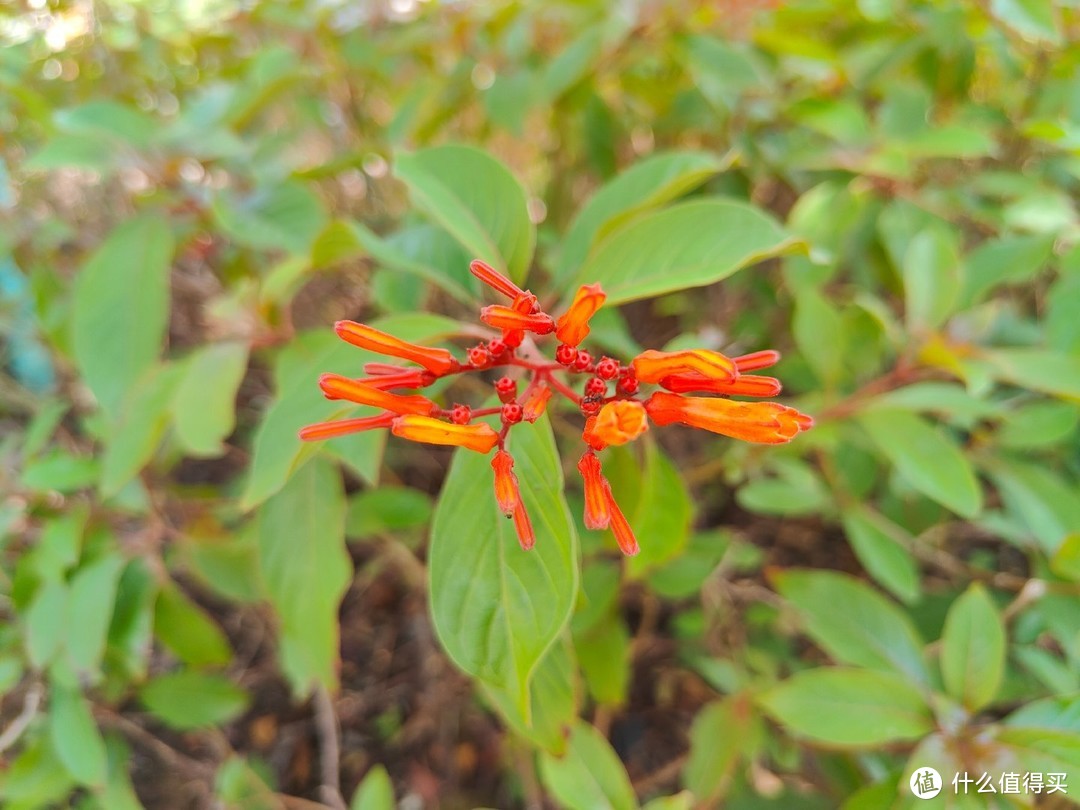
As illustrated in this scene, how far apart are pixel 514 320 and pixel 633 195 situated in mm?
360

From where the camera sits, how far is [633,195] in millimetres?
746

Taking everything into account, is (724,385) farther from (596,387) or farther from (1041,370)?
(1041,370)

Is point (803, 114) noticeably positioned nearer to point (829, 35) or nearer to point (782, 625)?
point (829, 35)

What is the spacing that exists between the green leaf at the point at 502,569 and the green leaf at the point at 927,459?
50 centimetres

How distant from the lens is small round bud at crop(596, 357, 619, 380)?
1.55 feet

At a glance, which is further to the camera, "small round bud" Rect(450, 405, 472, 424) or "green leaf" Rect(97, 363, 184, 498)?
"green leaf" Rect(97, 363, 184, 498)

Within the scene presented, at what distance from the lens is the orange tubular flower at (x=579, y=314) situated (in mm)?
455

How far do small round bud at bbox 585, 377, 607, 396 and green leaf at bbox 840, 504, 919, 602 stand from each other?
0.65 m

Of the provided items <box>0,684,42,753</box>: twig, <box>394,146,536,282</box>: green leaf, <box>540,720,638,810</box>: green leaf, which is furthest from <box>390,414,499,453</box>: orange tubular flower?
<box>0,684,42,753</box>: twig

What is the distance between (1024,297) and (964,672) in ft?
2.97

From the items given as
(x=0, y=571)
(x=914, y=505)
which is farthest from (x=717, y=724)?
(x=0, y=571)

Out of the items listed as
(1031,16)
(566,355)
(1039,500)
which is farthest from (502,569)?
(1031,16)

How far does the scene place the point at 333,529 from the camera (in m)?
0.83

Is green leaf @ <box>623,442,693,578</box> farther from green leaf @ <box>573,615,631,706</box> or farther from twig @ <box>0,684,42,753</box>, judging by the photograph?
twig @ <box>0,684,42,753</box>
